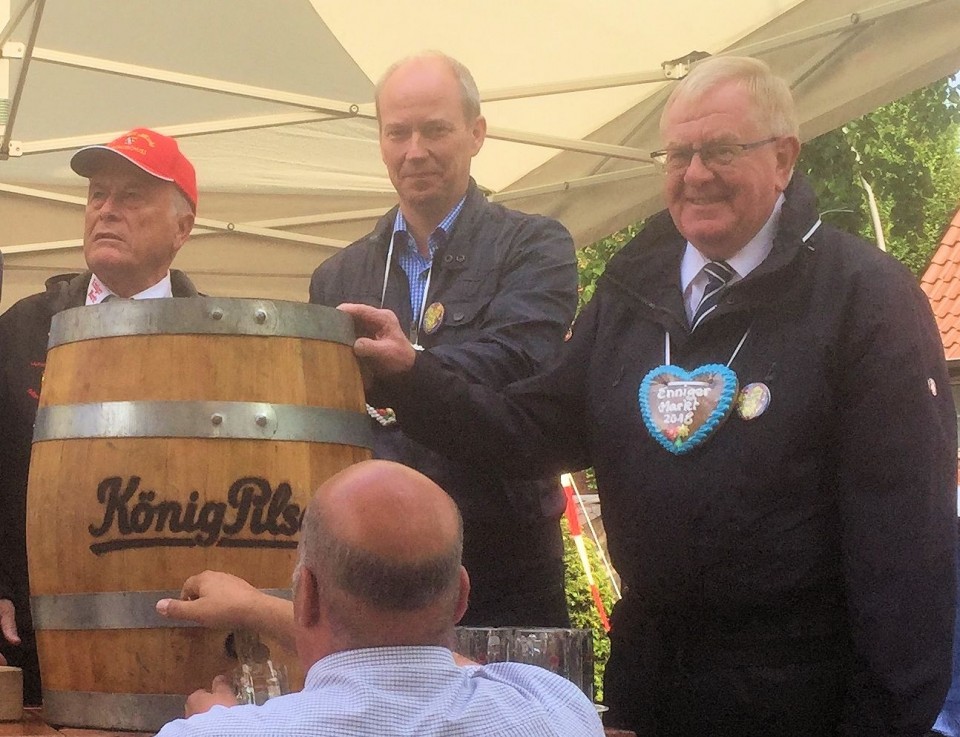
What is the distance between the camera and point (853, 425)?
2125 millimetres

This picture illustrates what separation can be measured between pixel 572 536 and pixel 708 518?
23.2ft

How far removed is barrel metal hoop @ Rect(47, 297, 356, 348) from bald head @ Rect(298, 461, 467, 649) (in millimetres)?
575

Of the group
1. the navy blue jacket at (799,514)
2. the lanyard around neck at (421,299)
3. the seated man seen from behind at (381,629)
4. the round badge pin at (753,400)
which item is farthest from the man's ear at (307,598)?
the lanyard around neck at (421,299)

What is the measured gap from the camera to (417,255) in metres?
2.83

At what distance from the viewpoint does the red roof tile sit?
14.2m

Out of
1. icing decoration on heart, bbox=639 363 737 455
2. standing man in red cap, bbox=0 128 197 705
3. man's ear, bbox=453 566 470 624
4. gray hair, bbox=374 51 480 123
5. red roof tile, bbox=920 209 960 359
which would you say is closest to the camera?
man's ear, bbox=453 566 470 624

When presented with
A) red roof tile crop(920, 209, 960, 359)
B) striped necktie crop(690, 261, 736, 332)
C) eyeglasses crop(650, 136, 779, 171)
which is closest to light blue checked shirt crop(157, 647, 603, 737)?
striped necktie crop(690, 261, 736, 332)

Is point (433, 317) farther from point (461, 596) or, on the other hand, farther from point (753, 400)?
point (461, 596)

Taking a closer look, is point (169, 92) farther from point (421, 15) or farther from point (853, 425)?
point (853, 425)

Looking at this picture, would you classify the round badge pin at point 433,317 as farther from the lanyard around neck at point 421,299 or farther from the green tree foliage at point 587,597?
the green tree foliage at point 587,597

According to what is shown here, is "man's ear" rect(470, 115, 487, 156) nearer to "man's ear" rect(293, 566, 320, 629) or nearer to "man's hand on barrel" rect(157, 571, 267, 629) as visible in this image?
"man's hand on barrel" rect(157, 571, 267, 629)

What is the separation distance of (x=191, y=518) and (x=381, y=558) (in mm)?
559

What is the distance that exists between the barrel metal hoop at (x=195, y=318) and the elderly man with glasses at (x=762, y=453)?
0.64 ft

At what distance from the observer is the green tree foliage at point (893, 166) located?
10.9 m
